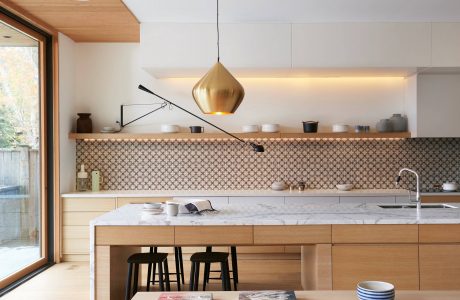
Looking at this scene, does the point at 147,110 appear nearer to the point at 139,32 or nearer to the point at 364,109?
the point at 139,32

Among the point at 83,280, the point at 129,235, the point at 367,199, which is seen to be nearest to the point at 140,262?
the point at 129,235

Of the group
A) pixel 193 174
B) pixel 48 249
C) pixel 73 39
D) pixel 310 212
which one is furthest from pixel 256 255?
pixel 73 39

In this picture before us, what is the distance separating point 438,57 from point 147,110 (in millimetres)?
3801

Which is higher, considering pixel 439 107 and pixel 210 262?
pixel 439 107

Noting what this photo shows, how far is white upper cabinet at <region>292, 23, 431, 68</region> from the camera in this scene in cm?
546

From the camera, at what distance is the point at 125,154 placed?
6344 mm

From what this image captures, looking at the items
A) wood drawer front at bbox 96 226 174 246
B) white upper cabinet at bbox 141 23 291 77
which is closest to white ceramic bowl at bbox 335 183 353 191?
white upper cabinet at bbox 141 23 291 77

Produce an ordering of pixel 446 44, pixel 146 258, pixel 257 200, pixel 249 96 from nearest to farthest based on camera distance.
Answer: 1. pixel 146 258
2. pixel 446 44
3. pixel 257 200
4. pixel 249 96

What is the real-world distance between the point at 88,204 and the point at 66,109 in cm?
130

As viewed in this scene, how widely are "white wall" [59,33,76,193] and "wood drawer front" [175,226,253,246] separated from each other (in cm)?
282

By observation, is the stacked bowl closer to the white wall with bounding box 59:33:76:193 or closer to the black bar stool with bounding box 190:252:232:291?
the black bar stool with bounding box 190:252:232:291

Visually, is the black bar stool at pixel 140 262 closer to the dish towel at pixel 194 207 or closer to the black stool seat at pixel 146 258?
the black stool seat at pixel 146 258

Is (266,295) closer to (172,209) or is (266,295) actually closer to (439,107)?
(172,209)

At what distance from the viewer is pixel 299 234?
3.49m
